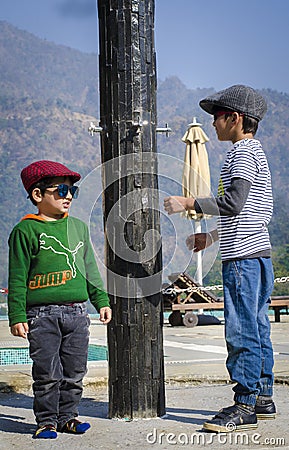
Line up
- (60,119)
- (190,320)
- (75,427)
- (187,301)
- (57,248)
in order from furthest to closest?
(60,119)
(187,301)
(190,320)
(57,248)
(75,427)

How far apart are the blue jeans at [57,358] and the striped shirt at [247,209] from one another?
0.69 metres

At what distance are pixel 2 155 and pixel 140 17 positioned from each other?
3731 inches

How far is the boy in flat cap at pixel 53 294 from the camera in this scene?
130 inches

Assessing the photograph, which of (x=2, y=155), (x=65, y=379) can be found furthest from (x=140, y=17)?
(x=2, y=155)

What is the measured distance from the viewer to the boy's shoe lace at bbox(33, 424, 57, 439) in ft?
10.5

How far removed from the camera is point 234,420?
3229 millimetres

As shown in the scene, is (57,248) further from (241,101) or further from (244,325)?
(241,101)

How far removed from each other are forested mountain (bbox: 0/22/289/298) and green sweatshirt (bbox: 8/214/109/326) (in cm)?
4525

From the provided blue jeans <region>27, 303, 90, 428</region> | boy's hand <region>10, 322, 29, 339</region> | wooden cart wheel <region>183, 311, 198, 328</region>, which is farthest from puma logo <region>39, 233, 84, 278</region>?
wooden cart wheel <region>183, 311, 198, 328</region>

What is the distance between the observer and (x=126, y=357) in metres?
3.56

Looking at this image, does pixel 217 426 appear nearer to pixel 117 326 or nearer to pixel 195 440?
pixel 195 440

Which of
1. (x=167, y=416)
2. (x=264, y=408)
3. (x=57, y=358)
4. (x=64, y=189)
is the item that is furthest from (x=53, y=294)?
(x=264, y=408)

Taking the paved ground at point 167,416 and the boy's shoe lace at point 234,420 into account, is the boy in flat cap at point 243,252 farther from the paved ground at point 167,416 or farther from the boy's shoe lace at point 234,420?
the paved ground at point 167,416

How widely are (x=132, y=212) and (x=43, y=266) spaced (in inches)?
19.0
